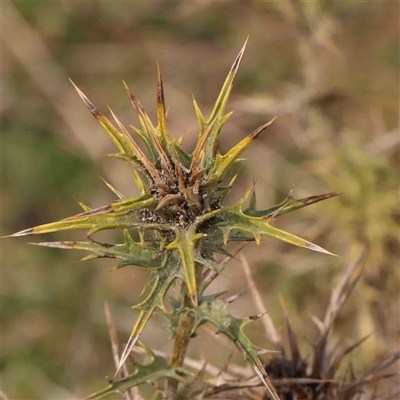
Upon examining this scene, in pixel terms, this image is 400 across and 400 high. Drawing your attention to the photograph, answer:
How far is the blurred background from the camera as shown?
391 cm

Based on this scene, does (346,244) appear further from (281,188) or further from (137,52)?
(137,52)

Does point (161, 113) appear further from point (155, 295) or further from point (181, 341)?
point (181, 341)

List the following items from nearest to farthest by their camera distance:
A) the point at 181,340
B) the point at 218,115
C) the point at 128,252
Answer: the point at 218,115 → the point at 128,252 → the point at 181,340

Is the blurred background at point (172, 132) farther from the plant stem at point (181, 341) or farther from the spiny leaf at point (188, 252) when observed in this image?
the spiny leaf at point (188, 252)

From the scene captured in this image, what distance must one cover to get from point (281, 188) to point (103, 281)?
84.1 inches

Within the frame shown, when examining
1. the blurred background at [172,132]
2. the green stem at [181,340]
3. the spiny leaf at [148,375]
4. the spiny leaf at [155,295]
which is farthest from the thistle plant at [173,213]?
the blurred background at [172,132]

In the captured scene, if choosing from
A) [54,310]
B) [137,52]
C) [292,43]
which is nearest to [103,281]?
[54,310]

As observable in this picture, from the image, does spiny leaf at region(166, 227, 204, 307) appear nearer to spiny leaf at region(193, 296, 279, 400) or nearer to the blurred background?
spiny leaf at region(193, 296, 279, 400)

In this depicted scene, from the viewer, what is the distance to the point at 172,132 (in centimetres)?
557

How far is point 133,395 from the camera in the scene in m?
1.93

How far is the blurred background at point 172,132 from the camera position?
391 cm

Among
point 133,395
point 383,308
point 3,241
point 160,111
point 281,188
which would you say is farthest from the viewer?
point 3,241

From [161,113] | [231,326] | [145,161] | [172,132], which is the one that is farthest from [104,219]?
[172,132]

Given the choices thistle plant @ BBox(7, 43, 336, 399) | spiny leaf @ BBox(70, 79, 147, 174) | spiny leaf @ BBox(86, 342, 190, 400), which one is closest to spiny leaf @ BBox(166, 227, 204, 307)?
thistle plant @ BBox(7, 43, 336, 399)
